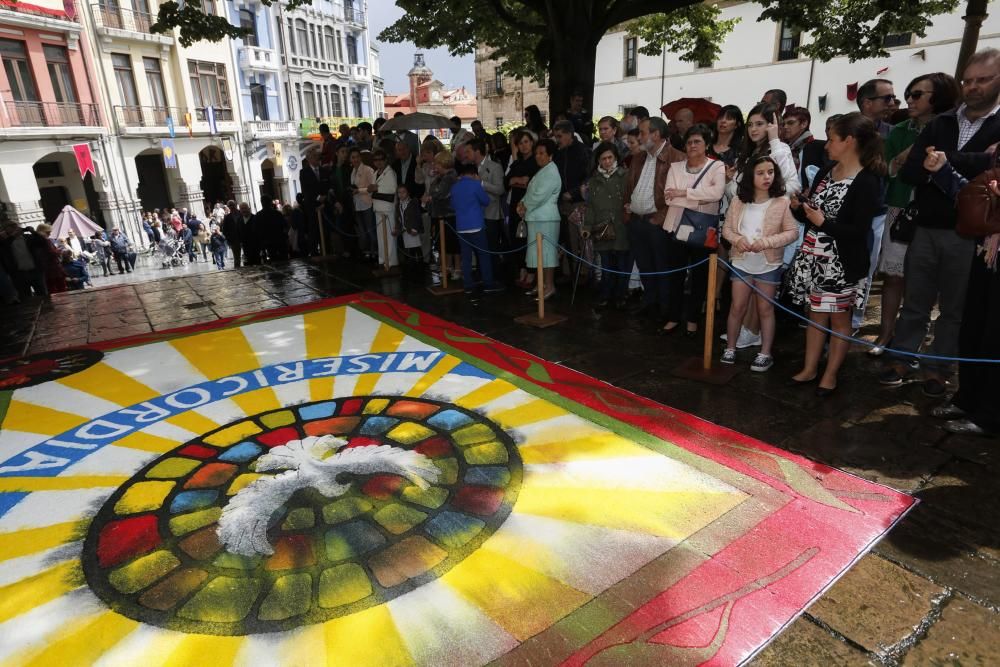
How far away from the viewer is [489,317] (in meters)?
6.41

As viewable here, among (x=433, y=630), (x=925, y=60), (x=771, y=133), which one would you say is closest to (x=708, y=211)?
(x=771, y=133)

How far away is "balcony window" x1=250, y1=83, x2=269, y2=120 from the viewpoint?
29453 millimetres

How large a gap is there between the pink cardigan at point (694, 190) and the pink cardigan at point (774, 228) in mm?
417

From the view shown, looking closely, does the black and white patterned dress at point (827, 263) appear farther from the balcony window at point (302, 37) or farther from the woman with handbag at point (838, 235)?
the balcony window at point (302, 37)

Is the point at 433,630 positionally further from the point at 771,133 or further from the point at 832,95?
the point at 832,95

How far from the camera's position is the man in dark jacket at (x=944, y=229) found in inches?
136

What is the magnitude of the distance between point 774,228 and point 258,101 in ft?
103

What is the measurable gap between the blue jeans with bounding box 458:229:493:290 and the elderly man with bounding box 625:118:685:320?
6.41 ft

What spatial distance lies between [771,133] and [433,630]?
419 cm

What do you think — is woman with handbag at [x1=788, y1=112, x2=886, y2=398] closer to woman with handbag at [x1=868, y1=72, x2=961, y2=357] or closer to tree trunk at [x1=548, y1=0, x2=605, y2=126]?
woman with handbag at [x1=868, y1=72, x2=961, y2=357]

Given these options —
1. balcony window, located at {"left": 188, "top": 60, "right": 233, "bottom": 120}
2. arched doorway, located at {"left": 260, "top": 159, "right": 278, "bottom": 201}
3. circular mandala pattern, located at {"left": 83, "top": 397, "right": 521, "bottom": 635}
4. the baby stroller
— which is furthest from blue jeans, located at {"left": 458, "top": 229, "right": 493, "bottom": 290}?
arched doorway, located at {"left": 260, "top": 159, "right": 278, "bottom": 201}

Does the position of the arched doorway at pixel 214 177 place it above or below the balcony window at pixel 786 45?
below

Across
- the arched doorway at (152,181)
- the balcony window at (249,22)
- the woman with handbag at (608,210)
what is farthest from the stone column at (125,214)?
the woman with handbag at (608,210)

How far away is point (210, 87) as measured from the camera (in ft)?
86.7
